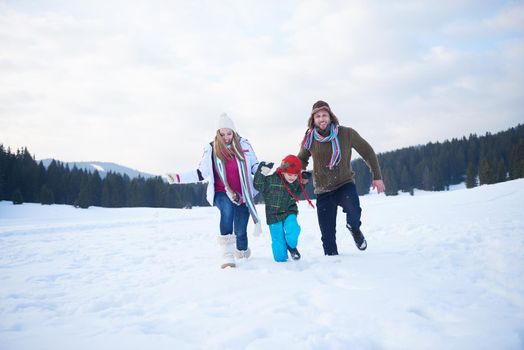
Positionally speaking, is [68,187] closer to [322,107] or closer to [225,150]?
[225,150]

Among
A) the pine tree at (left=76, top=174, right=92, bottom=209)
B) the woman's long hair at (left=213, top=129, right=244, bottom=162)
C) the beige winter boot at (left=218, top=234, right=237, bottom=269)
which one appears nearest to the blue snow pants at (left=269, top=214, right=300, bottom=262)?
the beige winter boot at (left=218, top=234, right=237, bottom=269)

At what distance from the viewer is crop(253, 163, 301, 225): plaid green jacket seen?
4.26m

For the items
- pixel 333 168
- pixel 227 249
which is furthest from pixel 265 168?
pixel 227 249

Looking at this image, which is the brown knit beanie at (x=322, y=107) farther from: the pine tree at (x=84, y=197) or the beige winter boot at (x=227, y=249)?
the pine tree at (x=84, y=197)

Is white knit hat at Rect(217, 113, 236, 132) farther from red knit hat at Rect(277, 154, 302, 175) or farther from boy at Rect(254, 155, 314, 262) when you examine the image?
red knit hat at Rect(277, 154, 302, 175)

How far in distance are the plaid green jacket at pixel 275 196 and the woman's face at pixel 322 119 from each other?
0.92m

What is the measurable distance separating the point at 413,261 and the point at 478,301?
1.27 meters

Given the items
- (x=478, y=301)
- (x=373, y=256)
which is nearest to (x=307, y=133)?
(x=373, y=256)

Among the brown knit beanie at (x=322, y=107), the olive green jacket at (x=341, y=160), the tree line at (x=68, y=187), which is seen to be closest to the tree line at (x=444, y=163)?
the tree line at (x=68, y=187)

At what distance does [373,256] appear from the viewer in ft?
12.9

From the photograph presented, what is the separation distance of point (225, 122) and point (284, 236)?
6.57ft

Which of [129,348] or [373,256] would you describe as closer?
[129,348]

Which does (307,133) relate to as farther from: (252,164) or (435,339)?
(435,339)

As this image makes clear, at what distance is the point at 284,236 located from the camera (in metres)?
4.25
